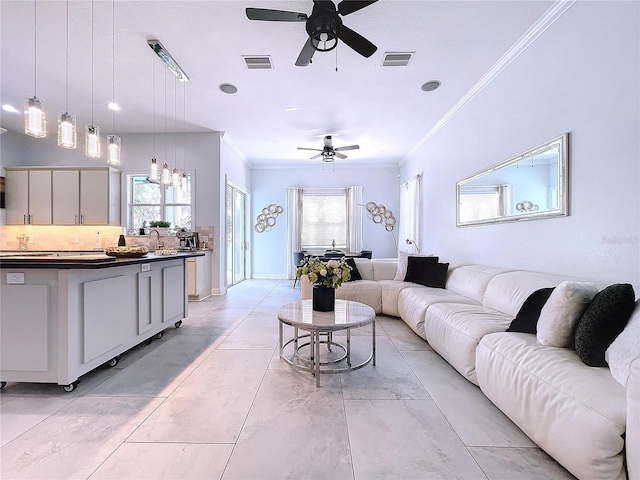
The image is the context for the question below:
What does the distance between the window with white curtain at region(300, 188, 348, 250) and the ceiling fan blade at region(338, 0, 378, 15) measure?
5553mm

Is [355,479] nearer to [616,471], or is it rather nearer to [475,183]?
[616,471]

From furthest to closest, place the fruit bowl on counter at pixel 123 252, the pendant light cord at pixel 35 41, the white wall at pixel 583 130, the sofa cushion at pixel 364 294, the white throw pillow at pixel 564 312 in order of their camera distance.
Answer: the sofa cushion at pixel 364 294
the fruit bowl on counter at pixel 123 252
the pendant light cord at pixel 35 41
the white wall at pixel 583 130
the white throw pillow at pixel 564 312

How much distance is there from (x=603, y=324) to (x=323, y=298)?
178 cm

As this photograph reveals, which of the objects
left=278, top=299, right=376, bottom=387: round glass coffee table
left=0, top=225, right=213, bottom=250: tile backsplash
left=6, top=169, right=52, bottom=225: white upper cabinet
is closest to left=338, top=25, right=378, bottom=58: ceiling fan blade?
left=278, top=299, right=376, bottom=387: round glass coffee table

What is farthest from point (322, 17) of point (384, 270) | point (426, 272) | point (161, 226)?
point (161, 226)

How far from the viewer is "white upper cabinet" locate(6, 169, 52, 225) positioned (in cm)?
506

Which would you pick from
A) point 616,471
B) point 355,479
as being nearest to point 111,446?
point 355,479

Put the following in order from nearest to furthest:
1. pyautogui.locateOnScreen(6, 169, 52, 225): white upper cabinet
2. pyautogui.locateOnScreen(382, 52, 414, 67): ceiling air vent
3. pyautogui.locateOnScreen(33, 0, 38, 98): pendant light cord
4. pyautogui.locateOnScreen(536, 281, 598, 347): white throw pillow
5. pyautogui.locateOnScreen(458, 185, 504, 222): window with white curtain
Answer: pyautogui.locateOnScreen(536, 281, 598, 347): white throw pillow → pyautogui.locateOnScreen(33, 0, 38, 98): pendant light cord → pyautogui.locateOnScreen(382, 52, 414, 67): ceiling air vent → pyautogui.locateOnScreen(458, 185, 504, 222): window with white curtain → pyautogui.locateOnScreen(6, 169, 52, 225): white upper cabinet

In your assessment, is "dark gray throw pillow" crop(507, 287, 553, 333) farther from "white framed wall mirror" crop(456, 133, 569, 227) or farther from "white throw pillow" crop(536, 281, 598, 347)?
"white framed wall mirror" crop(456, 133, 569, 227)

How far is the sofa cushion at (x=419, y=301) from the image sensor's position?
3041 mm

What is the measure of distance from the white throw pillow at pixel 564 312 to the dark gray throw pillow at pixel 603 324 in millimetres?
143

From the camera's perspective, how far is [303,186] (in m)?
7.64

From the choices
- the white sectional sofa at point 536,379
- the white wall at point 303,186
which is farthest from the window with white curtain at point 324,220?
the white sectional sofa at point 536,379

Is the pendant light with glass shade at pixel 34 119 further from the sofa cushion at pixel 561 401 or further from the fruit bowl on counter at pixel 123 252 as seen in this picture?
the sofa cushion at pixel 561 401
